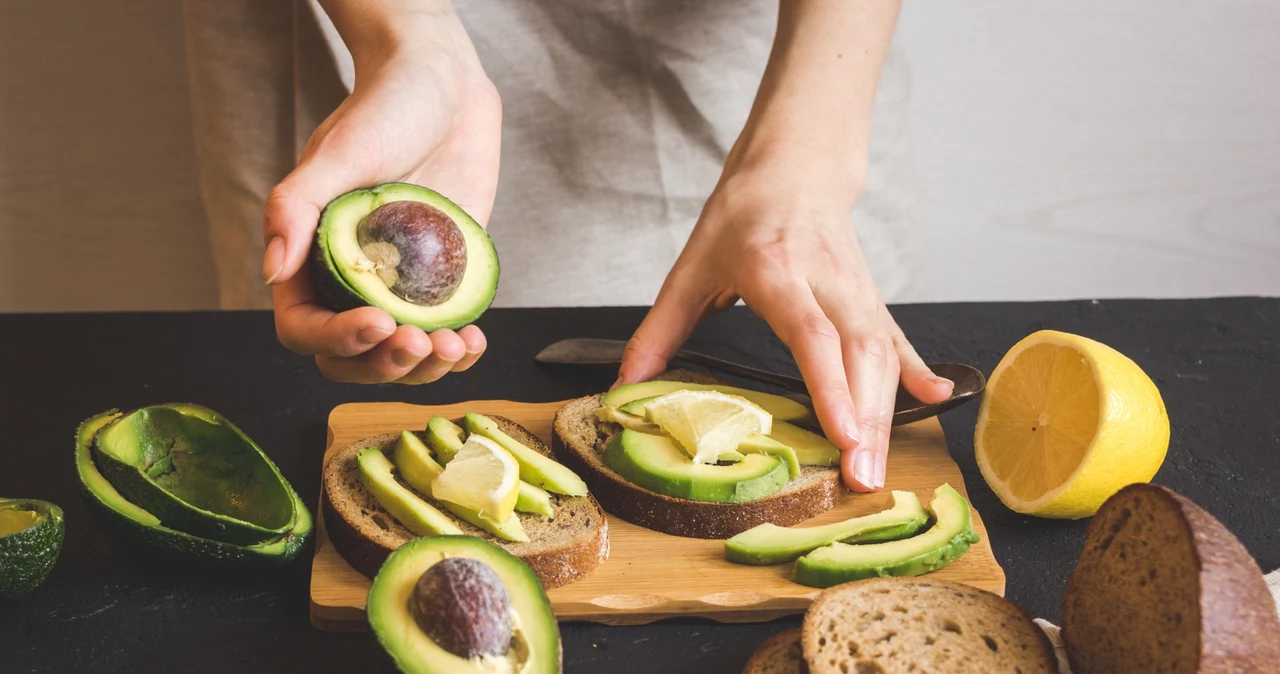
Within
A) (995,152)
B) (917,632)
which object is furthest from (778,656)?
(995,152)

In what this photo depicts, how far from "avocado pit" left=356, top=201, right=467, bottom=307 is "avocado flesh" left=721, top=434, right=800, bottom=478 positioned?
535 mm

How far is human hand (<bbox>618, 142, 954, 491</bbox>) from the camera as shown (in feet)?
6.29

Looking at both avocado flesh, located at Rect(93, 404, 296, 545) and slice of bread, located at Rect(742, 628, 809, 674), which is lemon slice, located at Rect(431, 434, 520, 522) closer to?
avocado flesh, located at Rect(93, 404, 296, 545)

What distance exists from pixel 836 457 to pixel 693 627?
0.41 meters

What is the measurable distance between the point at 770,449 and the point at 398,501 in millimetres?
600

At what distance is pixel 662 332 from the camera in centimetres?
219

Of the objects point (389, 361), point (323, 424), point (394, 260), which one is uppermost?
point (394, 260)

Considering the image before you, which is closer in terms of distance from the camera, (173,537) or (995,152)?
(173,537)

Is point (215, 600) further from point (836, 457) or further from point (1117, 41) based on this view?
point (1117, 41)

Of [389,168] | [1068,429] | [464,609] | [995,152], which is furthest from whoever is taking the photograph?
[995,152]

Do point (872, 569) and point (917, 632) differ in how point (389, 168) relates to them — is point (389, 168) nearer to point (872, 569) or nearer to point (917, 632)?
point (872, 569)

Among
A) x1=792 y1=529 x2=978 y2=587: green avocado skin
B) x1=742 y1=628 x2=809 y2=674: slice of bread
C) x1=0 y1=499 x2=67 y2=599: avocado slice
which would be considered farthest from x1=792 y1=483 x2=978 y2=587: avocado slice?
x1=0 y1=499 x2=67 y2=599: avocado slice

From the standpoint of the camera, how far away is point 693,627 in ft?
5.45

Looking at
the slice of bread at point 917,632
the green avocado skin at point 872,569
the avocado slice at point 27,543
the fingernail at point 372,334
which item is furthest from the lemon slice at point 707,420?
the avocado slice at point 27,543
